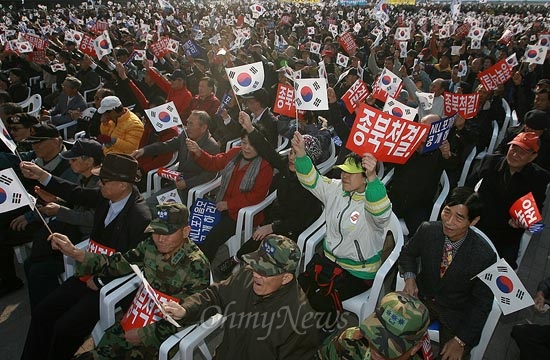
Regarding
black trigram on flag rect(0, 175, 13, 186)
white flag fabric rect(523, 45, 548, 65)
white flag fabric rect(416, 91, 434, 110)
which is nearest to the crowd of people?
black trigram on flag rect(0, 175, 13, 186)

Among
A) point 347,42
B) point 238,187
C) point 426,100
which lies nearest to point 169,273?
point 238,187

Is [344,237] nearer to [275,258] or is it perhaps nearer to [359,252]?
[359,252]

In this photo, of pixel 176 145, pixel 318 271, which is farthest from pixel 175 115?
pixel 318 271

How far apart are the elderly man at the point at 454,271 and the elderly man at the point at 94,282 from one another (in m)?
2.42

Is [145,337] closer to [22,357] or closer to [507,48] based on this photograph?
[22,357]

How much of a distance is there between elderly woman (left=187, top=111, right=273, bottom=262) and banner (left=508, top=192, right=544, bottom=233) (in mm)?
2488

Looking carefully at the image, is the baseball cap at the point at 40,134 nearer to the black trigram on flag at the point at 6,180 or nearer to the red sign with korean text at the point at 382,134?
the black trigram on flag at the point at 6,180

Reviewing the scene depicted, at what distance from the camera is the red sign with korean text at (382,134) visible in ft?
11.8

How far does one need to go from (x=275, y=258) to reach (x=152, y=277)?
1147mm

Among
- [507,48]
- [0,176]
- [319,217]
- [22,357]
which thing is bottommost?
[22,357]

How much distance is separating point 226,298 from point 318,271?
1.04 m

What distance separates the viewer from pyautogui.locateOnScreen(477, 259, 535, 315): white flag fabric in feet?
9.63

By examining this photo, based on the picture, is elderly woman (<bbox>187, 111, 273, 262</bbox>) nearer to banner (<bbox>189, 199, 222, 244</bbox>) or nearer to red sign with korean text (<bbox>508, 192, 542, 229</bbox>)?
banner (<bbox>189, 199, 222, 244</bbox>)

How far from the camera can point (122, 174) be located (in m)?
3.58
